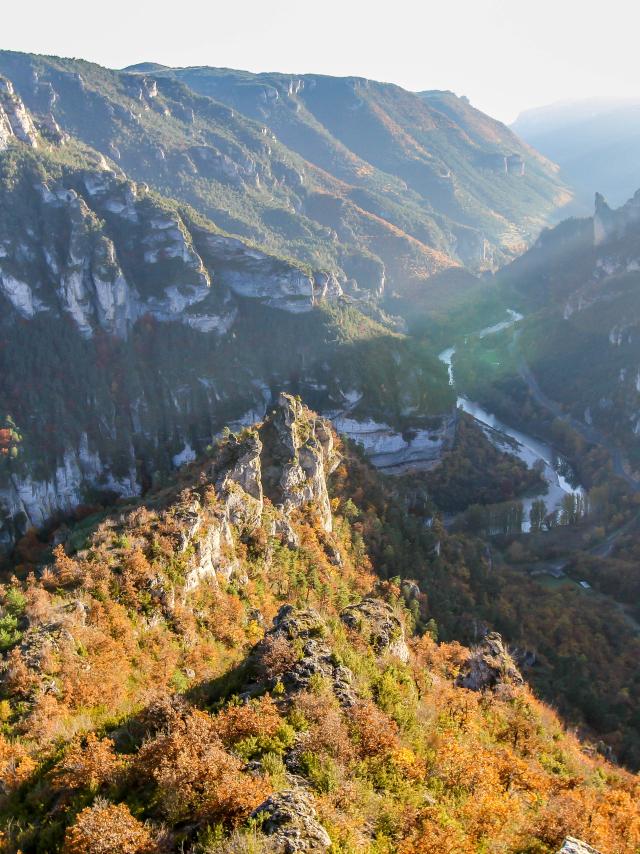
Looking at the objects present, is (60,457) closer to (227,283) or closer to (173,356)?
(173,356)

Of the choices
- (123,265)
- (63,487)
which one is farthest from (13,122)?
A: (63,487)

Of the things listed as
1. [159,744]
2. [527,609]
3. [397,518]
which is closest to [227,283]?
[397,518]

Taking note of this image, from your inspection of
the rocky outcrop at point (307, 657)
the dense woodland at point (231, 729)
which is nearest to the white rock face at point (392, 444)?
the dense woodland at point (231, 729)

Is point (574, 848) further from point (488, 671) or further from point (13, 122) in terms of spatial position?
point (13, 122)

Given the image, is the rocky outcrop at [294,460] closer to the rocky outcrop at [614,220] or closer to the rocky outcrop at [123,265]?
the rocky outcrop at [123,265]

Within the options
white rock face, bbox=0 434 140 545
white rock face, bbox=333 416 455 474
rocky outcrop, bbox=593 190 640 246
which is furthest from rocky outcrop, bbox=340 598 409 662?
rocky outcrop, bbox=593 190 640 246

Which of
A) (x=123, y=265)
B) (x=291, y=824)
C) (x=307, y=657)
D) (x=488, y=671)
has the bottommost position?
(x=488, y=671)
